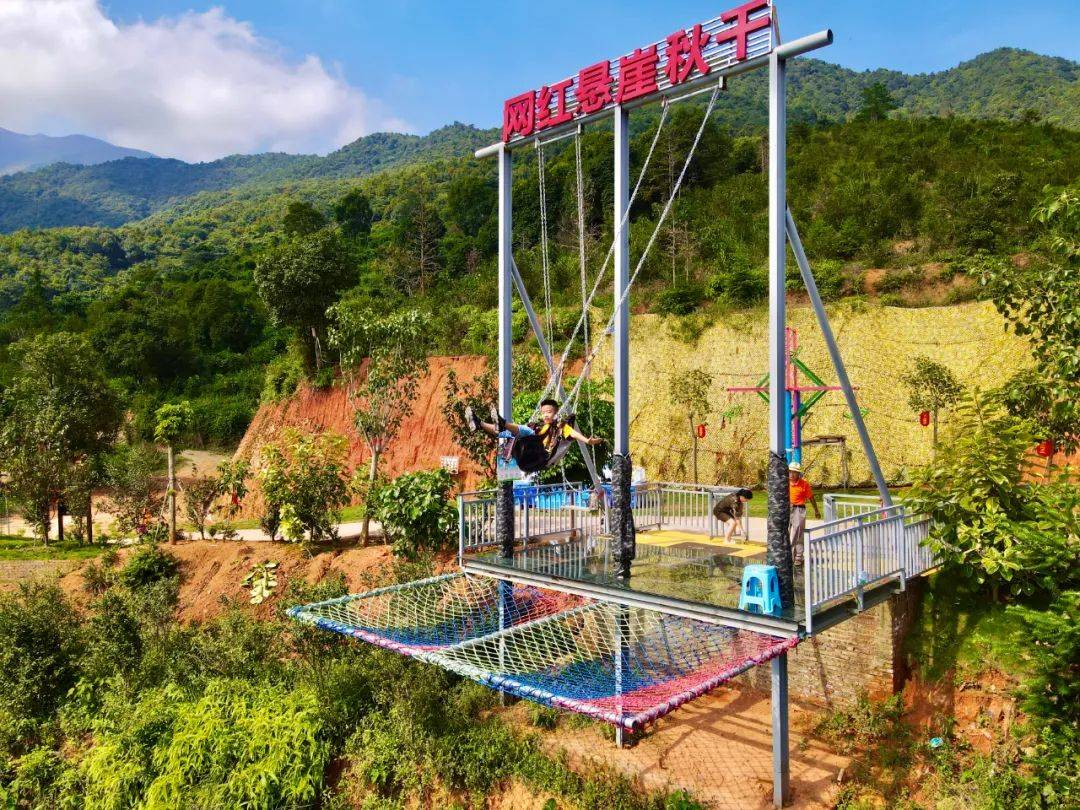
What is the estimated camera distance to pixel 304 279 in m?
26.3

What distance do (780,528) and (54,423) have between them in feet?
55.5

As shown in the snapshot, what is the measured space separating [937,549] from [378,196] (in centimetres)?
5932

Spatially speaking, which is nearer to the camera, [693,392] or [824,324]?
[824,324]

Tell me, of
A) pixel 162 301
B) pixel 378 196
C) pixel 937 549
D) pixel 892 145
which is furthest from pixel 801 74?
pixel 937 549

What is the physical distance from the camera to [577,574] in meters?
7.94

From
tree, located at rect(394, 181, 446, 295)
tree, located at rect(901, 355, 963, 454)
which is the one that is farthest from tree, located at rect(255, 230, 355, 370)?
tree, located at rect(901, 355, 963, 454)

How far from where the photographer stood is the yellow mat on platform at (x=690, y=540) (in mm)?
8977

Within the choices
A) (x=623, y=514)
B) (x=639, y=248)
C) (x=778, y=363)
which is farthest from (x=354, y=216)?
(x=778, y=363)

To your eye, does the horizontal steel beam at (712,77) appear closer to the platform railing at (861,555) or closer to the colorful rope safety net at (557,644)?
the platform railing at (861,555)

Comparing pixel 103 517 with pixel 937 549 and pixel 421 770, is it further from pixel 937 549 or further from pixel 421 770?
pixel 937 549

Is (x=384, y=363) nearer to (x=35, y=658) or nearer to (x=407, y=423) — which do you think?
(x=35, y=658)

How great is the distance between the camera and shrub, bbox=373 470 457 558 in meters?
11.9

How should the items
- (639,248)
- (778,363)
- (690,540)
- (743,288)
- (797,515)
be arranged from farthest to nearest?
(639,248) → (743,288) → (690,540) → (797,515) → (778,363)

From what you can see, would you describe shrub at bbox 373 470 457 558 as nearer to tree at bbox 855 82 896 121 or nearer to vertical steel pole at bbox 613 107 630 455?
vertical steel pole at bbox 613 107 630 455
